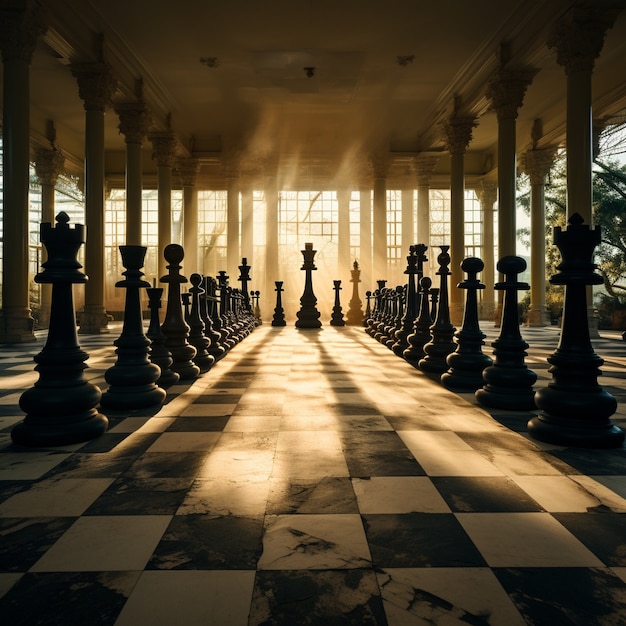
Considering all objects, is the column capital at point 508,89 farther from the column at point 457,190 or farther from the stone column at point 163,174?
the stone column at point 163,174

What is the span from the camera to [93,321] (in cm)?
1134

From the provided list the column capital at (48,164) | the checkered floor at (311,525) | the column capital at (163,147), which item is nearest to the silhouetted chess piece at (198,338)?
the checkered floor at (311,525)

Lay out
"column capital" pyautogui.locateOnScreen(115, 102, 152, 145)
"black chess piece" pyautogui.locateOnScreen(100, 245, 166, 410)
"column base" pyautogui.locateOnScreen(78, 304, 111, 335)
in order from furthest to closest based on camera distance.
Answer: "column capital" pyautogui.locateOnScreen(115, 102, 152, 145)
"column base" pyautogui.locateOnScreen(78, 304, 111, 335)
"black chess piece" pyautogui.locateOnScreen(100, 245, 166, 410)

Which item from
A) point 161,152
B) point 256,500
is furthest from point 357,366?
point 161,152

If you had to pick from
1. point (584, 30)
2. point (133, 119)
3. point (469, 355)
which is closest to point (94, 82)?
point (133, 119)

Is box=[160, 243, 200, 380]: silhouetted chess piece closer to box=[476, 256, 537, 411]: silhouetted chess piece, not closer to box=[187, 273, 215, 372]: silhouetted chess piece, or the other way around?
box=[187, 273, 215, 372]: silhouetted chess piece

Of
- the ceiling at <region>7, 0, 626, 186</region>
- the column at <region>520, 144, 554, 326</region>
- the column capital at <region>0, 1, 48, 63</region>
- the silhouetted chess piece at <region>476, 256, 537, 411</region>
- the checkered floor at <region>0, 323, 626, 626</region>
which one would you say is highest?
the ceiling at <region>7, 0, 626, 186</region>

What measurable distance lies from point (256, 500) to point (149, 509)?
33 cm

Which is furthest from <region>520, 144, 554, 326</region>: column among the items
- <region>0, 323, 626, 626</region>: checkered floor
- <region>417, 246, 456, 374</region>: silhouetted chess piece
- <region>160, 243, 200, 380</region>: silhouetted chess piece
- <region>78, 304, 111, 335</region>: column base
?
<region>0, 323, 626, 626</region>: checkered floor

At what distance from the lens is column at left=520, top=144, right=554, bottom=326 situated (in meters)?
14.5

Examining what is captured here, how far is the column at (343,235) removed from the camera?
2100 cm

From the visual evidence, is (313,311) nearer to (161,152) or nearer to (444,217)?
(161,152)

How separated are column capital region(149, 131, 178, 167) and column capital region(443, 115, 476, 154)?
7.91 m

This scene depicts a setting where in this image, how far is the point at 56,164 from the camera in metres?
16.8
